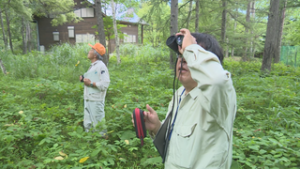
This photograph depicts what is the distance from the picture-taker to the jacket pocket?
1.15m

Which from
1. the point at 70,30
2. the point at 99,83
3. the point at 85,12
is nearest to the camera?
the point at 99,83

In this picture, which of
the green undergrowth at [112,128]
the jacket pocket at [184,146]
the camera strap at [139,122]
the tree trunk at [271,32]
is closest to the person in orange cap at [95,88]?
the green undergrowth at [112,128]

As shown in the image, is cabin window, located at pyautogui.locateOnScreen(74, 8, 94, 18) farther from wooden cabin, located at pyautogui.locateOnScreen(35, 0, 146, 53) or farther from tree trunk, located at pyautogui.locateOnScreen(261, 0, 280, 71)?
tree trunk, located at pyautogui.locateOnScreen(261, 0, 280, 71)

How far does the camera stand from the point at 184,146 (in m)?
1.19

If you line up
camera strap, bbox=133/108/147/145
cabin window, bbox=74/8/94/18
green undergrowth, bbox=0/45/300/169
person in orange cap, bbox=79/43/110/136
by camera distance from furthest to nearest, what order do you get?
cabin window, bbox=74/8/94/18, person in orange cap, bbox=79/43/110/136, green undergrowth, bbox=0/45/300/169, camera strap, bbox=133/108/147/145

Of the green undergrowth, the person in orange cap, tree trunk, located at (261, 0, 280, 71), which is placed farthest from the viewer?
tree trunk, located at (261, 0, 280, 71)

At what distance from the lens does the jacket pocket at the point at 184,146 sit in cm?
115

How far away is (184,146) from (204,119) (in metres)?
0.22

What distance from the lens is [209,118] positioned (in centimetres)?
106

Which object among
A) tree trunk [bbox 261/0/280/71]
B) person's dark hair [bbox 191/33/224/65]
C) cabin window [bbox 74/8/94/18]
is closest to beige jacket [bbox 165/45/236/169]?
person's dark hair [bbox 191/33/224/65]

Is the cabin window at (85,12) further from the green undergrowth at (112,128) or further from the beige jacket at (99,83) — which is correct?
the beige jacket at (99,83)

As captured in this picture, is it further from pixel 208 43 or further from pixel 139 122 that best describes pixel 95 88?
pixel 208 43

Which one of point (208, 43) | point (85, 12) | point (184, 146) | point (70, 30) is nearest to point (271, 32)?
point (208, 43)

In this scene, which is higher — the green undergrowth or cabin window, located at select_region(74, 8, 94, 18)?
cabin window, located at select_region(74, 8, 94, 18)
